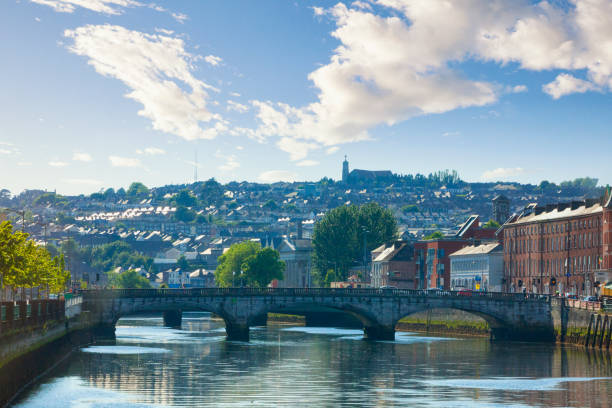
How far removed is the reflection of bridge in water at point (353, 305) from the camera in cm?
11350

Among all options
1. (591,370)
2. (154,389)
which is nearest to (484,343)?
(591,370)

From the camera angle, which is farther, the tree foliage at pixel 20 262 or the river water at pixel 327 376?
the tree foliage at pixel 20 262

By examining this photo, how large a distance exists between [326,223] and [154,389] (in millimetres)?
131096

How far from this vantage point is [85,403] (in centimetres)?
5856

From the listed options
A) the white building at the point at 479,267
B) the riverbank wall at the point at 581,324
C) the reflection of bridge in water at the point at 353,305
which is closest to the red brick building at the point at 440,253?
the white building at the point at 479,267

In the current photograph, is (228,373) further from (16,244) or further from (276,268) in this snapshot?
(276,268)

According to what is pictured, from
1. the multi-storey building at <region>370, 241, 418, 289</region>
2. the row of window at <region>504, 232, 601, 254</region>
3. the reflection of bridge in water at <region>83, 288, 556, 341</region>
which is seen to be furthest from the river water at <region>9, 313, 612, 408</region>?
the multi-storey building at <region>370, 241, 418, 289</region>

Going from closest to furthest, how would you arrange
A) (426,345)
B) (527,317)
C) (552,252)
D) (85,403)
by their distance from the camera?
(85,403) < (426,345) < (527,317) < (552,252)

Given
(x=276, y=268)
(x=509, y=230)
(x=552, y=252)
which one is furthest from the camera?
(x=276, y=268)

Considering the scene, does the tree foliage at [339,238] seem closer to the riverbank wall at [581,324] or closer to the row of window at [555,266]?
the row of window at [555,266]

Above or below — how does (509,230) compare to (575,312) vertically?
above

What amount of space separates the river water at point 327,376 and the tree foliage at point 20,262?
27.7 ft

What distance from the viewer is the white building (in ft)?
526

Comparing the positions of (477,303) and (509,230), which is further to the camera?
(509,230)
